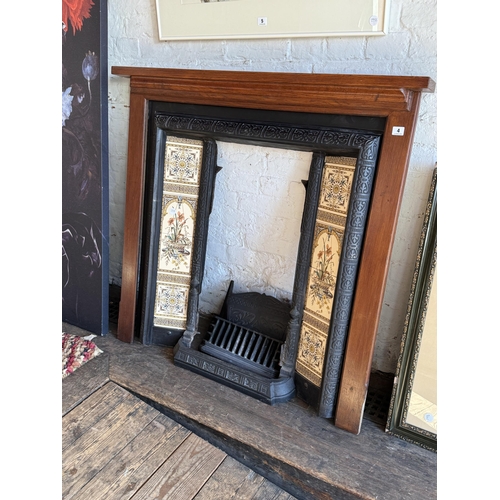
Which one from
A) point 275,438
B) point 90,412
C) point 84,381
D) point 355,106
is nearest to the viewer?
point 355,106

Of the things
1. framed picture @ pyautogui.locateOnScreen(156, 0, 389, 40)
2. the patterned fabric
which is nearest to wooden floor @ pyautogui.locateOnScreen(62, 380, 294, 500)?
the patterned fabric

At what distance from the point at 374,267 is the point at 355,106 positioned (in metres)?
0.44

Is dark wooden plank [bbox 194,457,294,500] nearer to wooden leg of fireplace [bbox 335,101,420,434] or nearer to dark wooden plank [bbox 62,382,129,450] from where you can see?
wooden leg of fireplace [bbox 335,101,420,434]

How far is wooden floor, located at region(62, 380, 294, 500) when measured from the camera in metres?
1.22

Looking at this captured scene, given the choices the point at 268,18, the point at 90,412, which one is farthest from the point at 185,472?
the point at 268,18

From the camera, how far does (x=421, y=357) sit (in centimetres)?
127

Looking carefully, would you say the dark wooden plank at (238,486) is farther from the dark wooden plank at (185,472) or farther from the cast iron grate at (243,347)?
the cast iron grate at (243,347)

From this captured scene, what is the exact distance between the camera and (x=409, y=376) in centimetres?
129

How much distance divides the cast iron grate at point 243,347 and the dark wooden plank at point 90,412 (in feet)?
1.07

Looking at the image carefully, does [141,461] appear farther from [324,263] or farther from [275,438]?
[324,263]

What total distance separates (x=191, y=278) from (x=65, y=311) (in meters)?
0.61

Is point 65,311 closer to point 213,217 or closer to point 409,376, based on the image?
point 213,217

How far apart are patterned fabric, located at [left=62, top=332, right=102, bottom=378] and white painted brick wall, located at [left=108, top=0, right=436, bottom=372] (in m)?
A: 0.46

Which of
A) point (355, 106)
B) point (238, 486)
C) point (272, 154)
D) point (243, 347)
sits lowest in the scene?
point (238, 486)
